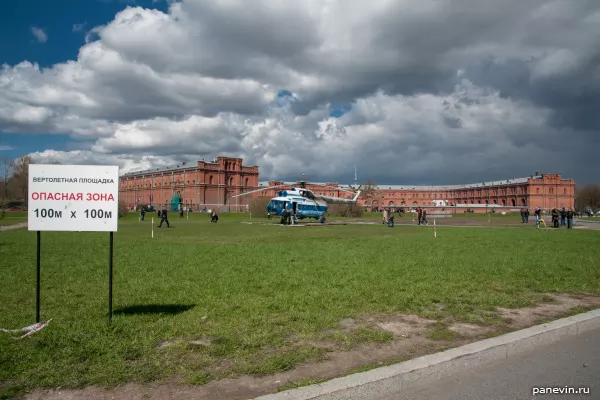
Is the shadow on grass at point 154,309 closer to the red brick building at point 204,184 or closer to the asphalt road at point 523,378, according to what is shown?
the asphalt road at point 523,378

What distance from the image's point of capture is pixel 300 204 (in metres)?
39.9

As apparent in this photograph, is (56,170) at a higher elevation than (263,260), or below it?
higher

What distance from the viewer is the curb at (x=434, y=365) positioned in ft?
13.2

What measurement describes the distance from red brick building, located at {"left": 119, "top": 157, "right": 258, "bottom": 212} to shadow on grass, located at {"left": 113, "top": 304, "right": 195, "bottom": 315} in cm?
9206

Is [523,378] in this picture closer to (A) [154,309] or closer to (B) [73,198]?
(A) [154,309]

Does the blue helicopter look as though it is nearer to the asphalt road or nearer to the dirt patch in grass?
the dirt patch in grass

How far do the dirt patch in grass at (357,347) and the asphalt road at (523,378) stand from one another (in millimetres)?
512

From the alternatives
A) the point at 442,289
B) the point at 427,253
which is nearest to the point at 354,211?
the point at 427,253

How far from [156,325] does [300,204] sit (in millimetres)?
34058

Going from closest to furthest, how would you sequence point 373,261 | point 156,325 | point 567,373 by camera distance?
point 567,373 < point 156,325 < point 373,261

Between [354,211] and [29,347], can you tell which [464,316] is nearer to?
[29,347]

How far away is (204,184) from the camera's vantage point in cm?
10075

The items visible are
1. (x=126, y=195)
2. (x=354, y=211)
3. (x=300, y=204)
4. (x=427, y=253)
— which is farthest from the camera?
(x=126, y=195)

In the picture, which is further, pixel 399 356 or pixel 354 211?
pixel 354 211
